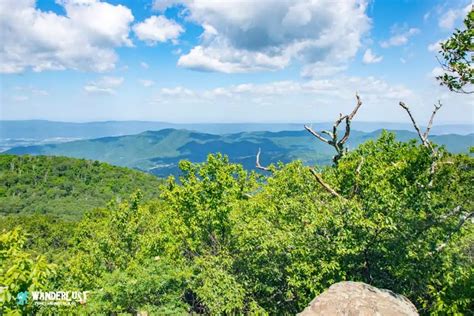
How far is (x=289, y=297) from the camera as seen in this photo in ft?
47.5

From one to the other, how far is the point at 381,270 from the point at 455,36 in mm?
8514

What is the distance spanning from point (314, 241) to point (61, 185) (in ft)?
540

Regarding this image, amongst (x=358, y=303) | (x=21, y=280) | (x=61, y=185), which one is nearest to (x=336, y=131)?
(x=358, y=303)

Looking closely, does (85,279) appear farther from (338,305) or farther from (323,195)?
(338,305)

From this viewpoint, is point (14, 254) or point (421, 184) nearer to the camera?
point (14, 254)

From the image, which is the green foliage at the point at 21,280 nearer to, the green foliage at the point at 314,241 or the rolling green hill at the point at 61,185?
the green foliage at the point at 314,241

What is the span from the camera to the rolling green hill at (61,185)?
131625 millimetres

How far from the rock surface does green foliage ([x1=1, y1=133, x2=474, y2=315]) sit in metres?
1.33

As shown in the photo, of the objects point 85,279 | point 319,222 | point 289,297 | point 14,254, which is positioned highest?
point 14,254

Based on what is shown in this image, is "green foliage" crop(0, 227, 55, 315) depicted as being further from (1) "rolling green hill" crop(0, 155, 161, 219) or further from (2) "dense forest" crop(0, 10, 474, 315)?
(1) "rolling green hill" crop(0, 155, 161, 219)

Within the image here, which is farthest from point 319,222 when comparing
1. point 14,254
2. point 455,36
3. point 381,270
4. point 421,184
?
point 14,254

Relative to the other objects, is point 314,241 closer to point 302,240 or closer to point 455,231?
point 302,240

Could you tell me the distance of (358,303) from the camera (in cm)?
1003

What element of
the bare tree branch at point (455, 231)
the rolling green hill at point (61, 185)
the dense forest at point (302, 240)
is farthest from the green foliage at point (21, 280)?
the rolling green hill at point (61, 185)
